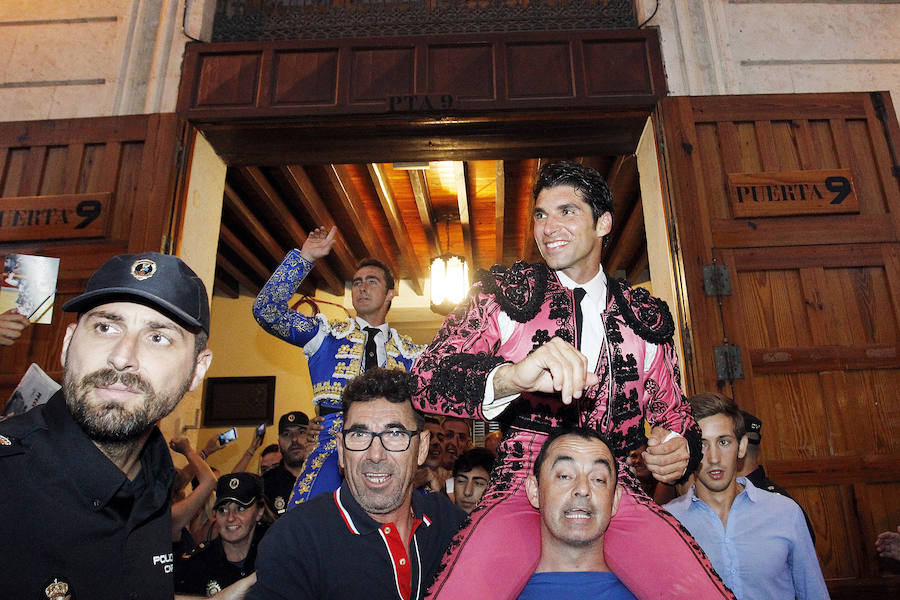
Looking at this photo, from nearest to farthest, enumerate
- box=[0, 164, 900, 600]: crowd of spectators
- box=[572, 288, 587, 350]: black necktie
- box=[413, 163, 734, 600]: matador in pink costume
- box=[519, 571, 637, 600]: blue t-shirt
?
1. box=[0, 164, 900, 600]: crowd of spectators
2. box=[413, 163, 734, 600]: matador in pink costume
3. box=[519, 571, 637, 600]: blue t-shirt
4. box=[572, 288, 587, 350]: black necktie

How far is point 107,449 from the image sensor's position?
1365mm

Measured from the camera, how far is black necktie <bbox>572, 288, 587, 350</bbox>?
5.76 feet

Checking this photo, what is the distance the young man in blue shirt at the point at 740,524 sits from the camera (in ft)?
7.74

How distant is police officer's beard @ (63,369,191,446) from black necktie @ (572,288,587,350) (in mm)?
1152

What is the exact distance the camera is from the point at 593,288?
1.88m

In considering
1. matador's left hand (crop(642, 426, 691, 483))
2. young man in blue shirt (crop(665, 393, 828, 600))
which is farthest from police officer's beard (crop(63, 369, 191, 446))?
young man in blue shirt (crop(665, 393, 828, 600))

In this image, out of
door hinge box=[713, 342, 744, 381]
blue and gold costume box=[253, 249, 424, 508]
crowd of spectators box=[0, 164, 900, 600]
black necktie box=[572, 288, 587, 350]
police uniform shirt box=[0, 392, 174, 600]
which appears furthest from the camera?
door hinge box=[713, 342, 744, 381]

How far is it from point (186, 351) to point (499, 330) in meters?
0.87

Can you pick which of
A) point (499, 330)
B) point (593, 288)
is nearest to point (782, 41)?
point (593, 288)

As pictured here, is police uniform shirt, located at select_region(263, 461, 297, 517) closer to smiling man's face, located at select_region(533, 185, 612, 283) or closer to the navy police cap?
the navy police cap

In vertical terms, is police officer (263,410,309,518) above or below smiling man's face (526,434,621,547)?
above

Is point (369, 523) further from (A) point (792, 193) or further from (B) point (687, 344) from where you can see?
(A) point (792, 193)

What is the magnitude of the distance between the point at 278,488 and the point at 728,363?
328 centimetres

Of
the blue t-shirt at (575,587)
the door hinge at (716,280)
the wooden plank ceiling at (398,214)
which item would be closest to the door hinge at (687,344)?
the door hinge at (716,280)
